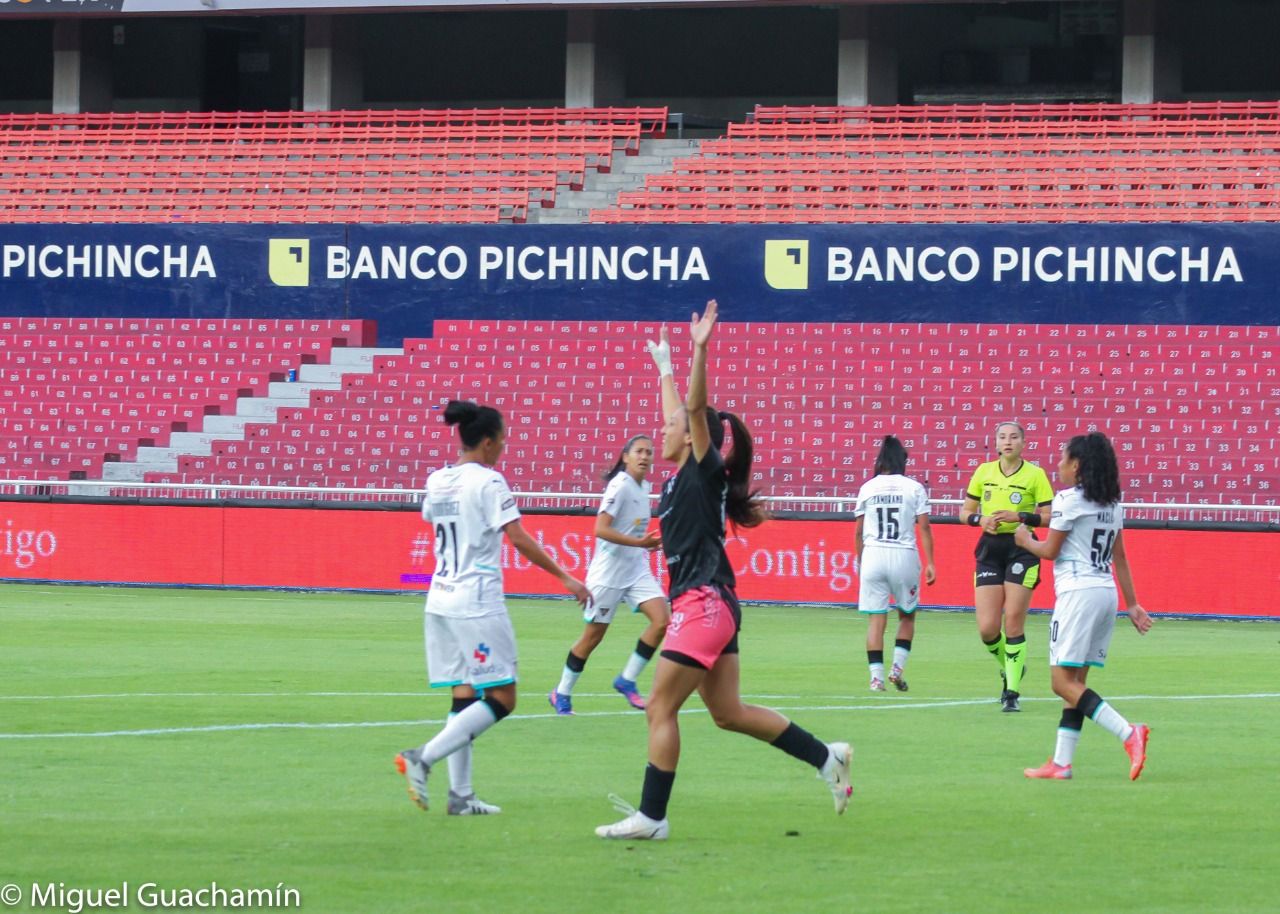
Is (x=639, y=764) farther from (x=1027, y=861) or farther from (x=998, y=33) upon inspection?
(x=998, y=33)

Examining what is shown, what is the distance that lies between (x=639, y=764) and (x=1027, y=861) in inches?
129

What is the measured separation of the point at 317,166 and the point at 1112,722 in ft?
95.2

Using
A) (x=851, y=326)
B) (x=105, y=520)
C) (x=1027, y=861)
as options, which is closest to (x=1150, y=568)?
(x=851, y=326)

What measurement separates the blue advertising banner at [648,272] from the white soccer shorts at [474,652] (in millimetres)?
23212

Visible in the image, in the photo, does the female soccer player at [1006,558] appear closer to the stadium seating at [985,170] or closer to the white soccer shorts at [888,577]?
the white soccer shorts at [888,577]

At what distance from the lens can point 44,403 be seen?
33375 millimetres

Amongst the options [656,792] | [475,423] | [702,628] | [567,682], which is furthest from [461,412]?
[567,682]

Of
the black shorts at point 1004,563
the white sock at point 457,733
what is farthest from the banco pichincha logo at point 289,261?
the white sock at point 457,733

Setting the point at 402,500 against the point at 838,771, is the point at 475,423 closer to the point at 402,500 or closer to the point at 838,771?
the point at 838,771

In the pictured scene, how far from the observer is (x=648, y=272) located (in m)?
33.3

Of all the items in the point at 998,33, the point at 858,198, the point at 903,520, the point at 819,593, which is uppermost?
the point at 998,33

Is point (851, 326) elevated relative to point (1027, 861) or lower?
elevated

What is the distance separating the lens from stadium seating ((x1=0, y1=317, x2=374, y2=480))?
3262cm

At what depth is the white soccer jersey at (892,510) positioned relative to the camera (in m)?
16.3
